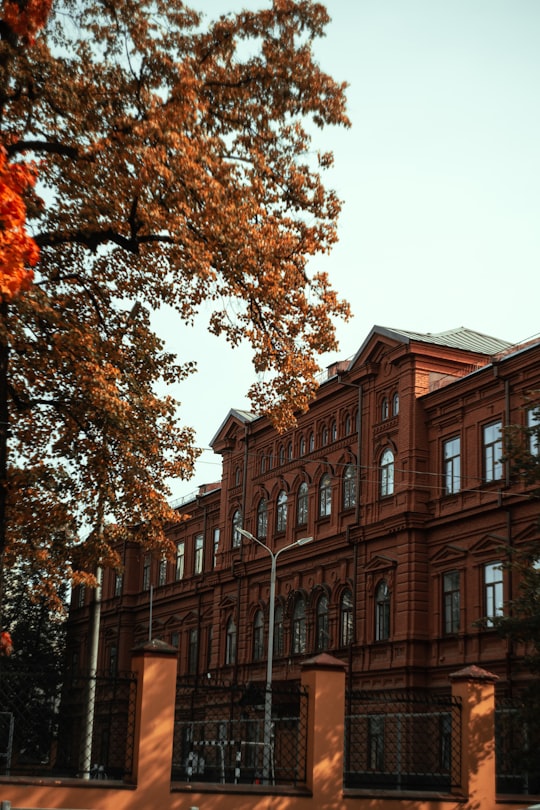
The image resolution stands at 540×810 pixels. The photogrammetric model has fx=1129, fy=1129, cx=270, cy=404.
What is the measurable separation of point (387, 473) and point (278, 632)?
10.4 m

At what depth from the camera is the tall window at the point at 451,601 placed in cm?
3522

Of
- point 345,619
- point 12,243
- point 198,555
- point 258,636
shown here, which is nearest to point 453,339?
point 345,619

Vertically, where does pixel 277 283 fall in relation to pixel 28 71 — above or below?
below

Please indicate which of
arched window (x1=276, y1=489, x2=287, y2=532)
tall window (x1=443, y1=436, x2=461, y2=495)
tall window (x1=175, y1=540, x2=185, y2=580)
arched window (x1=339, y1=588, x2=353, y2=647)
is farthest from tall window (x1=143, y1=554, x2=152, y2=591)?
tall window (x1=443, y1=436, x2=461, y2=495)

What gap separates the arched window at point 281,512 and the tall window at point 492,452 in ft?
44.2

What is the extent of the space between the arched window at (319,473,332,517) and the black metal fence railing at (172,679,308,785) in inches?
263

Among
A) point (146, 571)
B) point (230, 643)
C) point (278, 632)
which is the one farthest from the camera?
point (146, 571)

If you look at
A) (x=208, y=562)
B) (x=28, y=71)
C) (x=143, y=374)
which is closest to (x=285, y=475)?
(x=208, y=562)

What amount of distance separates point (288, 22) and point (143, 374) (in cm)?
632

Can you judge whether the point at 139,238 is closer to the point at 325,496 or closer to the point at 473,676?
the point at 473,676

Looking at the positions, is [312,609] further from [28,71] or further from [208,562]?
[28,71]

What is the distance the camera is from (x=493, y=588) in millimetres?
33625

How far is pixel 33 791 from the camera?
1136 centimetres

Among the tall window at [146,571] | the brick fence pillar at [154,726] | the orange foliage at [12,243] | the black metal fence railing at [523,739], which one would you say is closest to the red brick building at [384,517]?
the black metal fence railing at [523,739]
